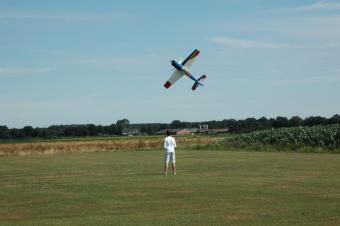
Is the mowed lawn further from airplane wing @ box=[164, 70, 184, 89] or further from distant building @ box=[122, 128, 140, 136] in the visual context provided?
distant building @ box=[122, 128, 140, 136]

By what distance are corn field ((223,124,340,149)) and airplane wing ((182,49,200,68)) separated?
18132 millimetres

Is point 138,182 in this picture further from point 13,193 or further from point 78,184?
point 13,193

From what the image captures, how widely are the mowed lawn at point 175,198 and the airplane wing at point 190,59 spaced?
990 cm

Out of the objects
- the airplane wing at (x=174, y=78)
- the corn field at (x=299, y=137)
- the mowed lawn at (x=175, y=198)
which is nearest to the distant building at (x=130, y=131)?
the corn field at (x=299, y=137)

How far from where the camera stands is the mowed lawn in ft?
41.5

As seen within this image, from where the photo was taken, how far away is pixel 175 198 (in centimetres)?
1594

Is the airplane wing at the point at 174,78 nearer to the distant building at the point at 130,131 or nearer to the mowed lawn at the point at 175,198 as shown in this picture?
the mowed lawn at the point at 175,198

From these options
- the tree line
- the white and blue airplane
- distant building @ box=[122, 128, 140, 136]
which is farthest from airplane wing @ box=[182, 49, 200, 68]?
distant building @ box=[122, 128, 140, 136]

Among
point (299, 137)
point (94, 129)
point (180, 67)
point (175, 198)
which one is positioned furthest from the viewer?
point (94, 129)

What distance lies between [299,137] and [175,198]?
119ft

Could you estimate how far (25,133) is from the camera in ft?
464

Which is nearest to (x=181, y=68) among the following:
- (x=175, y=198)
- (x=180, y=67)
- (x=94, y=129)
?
(x=180, y=67)

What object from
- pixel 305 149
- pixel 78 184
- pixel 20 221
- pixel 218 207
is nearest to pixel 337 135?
pixel 305 149

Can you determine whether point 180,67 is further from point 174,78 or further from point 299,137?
point 299,137
